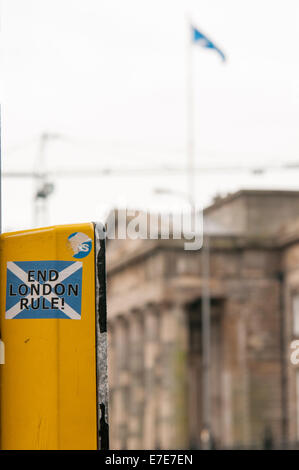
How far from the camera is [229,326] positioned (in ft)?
178

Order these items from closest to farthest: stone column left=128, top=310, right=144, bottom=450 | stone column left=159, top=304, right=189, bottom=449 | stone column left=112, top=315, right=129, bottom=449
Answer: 1. stone column left=159, top=304, right=189, bottom=449
2. stone column left=128, top=310, right=144, bottom=450
3. stone column left=112, top=315, right=129, bottom=449

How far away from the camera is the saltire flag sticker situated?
Answer: 127 inches

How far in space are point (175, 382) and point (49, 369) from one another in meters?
51.1

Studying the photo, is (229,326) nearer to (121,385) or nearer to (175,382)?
(175,382)

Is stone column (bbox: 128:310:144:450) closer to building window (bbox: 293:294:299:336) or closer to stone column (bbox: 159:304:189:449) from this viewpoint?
stone column (bbox: 159:304:189:449)

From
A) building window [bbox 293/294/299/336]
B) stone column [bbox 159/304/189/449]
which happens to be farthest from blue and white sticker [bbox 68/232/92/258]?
stone column [bbox 159/304/189/449]

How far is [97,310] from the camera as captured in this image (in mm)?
3166

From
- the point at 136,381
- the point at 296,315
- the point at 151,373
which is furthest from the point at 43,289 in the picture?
the point at 136,381

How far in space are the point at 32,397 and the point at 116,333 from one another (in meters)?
65.3

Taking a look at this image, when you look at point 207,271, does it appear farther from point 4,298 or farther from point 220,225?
point 4,298

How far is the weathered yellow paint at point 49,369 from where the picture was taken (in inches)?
124

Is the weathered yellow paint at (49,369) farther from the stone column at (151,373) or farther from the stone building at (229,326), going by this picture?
the stone column at (151,373)

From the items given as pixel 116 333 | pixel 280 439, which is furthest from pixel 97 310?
pixel 116 333

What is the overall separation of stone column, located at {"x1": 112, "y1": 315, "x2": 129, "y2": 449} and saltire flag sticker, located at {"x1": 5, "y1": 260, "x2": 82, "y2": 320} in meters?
60.4
